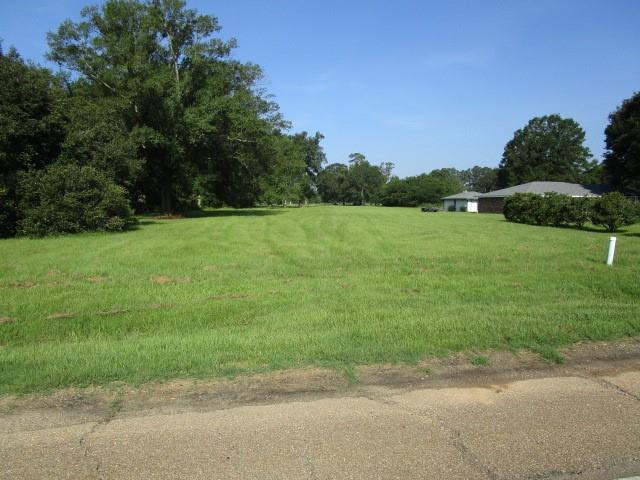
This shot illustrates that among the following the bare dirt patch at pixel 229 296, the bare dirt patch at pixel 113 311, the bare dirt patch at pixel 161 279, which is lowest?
the bare dirt patch at pixel 113 311

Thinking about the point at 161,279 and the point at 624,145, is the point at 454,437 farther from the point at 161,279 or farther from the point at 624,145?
the point at 624,145

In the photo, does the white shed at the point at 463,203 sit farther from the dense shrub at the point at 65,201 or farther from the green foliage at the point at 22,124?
the green foliage at the point at 22,124

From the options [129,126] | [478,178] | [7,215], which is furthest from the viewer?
[478,178]

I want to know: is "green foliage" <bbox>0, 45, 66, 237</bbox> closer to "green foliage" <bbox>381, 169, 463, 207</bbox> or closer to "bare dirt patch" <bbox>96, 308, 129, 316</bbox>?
"bare dirt patch" <bbox>96, 308, 129, 316</bbox>

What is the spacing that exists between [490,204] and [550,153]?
35.9 metres

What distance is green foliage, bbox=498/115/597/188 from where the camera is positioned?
322ft

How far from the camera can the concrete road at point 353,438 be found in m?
2.90

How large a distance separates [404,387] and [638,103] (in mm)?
66328

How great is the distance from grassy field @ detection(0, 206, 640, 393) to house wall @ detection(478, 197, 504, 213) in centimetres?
6327

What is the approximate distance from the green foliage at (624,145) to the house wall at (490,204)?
15.5 m

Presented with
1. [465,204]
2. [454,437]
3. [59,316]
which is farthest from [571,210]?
[465,204]

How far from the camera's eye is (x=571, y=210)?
28812mm

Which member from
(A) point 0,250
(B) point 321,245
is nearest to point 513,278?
(B) point 321,245

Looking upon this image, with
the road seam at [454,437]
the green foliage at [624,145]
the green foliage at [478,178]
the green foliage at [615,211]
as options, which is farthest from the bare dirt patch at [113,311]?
the green foliage at [478,178]
